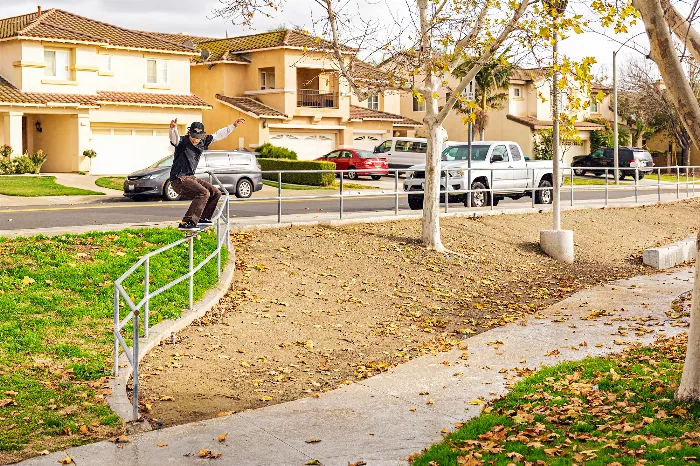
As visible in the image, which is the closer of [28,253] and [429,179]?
[28,253]

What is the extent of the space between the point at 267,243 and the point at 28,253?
4771 millimetres

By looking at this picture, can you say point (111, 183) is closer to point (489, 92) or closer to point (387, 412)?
point (387, 412)

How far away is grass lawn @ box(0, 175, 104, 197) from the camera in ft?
100

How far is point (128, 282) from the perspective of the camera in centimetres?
1329

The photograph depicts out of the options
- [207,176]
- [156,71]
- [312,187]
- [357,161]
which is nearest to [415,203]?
[207,176]

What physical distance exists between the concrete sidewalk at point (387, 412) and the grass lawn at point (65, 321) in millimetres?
704

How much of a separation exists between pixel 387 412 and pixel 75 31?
37261 mm

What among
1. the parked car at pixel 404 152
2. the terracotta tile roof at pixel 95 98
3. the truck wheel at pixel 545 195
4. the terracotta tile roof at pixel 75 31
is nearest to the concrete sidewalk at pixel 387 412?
the truck wheel at pixel 545 195

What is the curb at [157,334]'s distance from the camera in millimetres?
8742

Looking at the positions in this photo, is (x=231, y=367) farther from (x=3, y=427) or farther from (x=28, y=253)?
(x=28, y=253)

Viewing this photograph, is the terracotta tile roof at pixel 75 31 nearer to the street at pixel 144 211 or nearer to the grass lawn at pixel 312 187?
the grass lawn at pixel 312 187

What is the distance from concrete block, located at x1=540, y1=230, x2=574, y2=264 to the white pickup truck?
172 inches

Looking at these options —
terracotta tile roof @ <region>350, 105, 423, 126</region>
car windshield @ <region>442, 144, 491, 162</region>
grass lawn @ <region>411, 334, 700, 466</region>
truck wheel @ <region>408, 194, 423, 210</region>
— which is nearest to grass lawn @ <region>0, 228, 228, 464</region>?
grass lawn @ <region>411, 334, 700, 466</region>

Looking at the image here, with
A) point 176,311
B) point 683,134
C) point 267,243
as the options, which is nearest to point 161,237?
point 267,243
